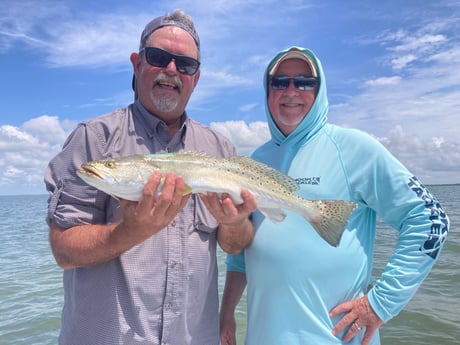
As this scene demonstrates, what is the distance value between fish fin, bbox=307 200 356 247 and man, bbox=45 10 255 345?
0.65 m

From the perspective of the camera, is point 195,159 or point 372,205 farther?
point 372,205

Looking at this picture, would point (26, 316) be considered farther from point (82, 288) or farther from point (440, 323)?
point (440, 323)

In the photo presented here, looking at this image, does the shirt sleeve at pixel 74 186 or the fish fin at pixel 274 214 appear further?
the fish fin at pixel 274 214

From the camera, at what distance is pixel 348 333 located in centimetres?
335

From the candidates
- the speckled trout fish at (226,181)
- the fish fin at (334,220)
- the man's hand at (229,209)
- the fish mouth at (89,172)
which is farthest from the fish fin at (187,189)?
the fish fin at (334,220)

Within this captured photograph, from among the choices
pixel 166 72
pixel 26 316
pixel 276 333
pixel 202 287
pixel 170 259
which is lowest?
pixel 26 316

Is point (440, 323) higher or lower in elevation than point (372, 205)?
lower

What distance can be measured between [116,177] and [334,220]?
1.85m

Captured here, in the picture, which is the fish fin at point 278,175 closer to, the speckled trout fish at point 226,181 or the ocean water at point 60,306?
the speckled trout fish at point 226,181

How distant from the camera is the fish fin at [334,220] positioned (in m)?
3.33

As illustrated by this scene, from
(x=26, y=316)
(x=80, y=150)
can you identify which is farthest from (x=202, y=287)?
(x=26, y=316)

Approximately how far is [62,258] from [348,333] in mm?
2494

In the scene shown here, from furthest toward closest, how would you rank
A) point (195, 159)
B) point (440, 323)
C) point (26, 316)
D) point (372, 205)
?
point (26, 316)
point (440, 323)
point (372, 205)
point (195, 159)

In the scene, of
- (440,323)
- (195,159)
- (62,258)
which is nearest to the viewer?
(62,258)
